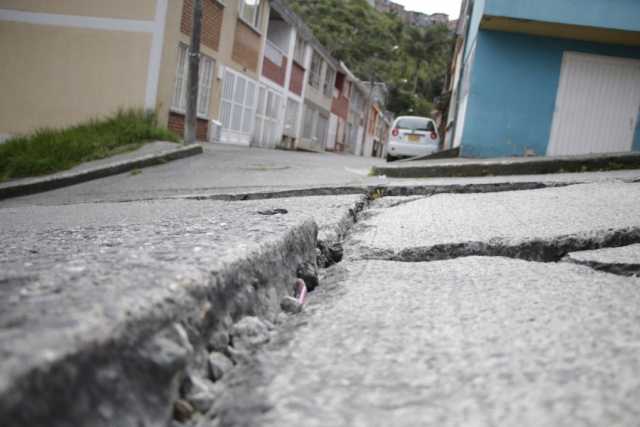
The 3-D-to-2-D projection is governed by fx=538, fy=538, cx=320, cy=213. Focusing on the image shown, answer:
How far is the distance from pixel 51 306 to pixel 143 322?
0.15 m

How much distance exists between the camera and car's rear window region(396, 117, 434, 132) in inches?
633

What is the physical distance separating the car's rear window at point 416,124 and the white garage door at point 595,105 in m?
6.35

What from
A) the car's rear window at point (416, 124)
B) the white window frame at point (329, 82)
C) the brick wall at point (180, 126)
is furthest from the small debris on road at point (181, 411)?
the white window frame at point (329, 82)

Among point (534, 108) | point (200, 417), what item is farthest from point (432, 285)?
point (534, 108)

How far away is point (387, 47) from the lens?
5528 centimetres

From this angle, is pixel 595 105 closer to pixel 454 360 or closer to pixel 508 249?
pixel 508 249

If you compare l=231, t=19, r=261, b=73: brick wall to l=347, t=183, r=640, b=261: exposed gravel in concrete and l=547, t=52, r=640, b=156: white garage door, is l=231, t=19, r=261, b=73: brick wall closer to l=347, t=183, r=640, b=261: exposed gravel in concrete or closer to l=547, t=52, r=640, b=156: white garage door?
l=547, t=52, r=640, b=156: white garage door

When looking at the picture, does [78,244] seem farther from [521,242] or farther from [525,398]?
[521,242]

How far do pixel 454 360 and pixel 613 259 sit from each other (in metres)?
1.26

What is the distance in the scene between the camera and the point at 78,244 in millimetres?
1531

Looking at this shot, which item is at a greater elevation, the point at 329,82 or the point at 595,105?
the point at 329,82

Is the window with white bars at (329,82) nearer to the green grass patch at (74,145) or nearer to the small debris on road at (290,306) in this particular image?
the green grass patch at (74,145)

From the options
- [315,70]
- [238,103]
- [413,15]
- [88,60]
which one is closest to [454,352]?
[88,60]

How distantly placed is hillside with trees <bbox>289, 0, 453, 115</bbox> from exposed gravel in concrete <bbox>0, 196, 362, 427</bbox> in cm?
4245
